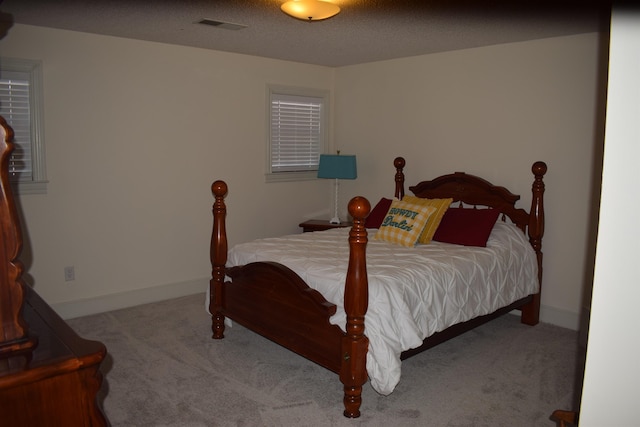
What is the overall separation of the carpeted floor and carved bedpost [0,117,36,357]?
160cm

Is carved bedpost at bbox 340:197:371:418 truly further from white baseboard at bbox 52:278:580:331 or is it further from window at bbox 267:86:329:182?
window at bbox 267:86:329:182

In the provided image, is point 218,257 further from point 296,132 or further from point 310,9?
point 296,132

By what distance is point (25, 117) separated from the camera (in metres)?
3.77

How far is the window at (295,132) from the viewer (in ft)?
17.3

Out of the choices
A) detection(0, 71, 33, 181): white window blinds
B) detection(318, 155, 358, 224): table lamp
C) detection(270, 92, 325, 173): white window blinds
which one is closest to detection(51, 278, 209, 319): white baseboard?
detection(0, 71, 33, 181): white window blinds

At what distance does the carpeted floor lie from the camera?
8.75 ft

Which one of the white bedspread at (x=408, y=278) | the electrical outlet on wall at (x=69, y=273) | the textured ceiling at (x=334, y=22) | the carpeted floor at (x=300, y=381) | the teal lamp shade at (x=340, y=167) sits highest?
the textured ceiling at (x=334, y=22)

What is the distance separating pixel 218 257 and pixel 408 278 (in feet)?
4.62

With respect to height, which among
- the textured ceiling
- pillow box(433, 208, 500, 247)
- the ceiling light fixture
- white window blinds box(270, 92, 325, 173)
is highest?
the textured ceiling

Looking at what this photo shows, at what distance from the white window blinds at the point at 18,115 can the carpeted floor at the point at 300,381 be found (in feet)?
4.13

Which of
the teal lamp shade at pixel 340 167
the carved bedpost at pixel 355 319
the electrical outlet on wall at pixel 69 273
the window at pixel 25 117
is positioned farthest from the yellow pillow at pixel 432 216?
the window at pixel 25 117

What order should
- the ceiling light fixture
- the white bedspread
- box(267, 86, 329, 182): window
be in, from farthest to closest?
box(267, 86, 329, 182): window → the ceiling light fixture → the white bedspread

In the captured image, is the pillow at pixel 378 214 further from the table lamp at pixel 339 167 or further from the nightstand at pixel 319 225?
the table lamp at pixel 339 167

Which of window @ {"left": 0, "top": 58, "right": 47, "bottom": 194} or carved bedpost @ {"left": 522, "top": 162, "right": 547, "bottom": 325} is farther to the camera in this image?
carved bedpost @ {"left": 522, "top": 162, "right": 547, "bottom": 325}
